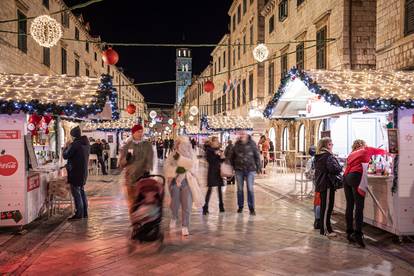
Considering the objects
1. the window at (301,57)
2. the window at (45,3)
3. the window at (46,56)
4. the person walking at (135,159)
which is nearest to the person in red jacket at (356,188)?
the person walking at (135,159)

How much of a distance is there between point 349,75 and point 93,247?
6.10m

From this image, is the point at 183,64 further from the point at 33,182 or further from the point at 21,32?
the point at 33,182

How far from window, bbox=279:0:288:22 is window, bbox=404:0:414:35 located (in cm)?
1163

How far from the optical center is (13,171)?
771cm

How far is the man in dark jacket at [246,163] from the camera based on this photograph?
938cm

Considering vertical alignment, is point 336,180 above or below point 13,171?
below

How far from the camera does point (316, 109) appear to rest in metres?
11.4

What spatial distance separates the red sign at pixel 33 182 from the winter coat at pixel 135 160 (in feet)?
7.04

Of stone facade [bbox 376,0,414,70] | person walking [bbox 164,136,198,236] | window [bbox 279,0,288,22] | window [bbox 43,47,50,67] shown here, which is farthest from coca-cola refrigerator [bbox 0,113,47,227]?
window [bbox 279,0,288,22]

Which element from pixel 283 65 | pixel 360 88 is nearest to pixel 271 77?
pixel 283 65

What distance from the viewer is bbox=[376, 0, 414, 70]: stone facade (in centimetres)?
1201

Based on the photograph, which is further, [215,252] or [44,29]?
[44,29]

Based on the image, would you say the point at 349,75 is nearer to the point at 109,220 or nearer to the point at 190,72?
the point at 109,220

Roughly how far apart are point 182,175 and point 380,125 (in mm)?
5367
